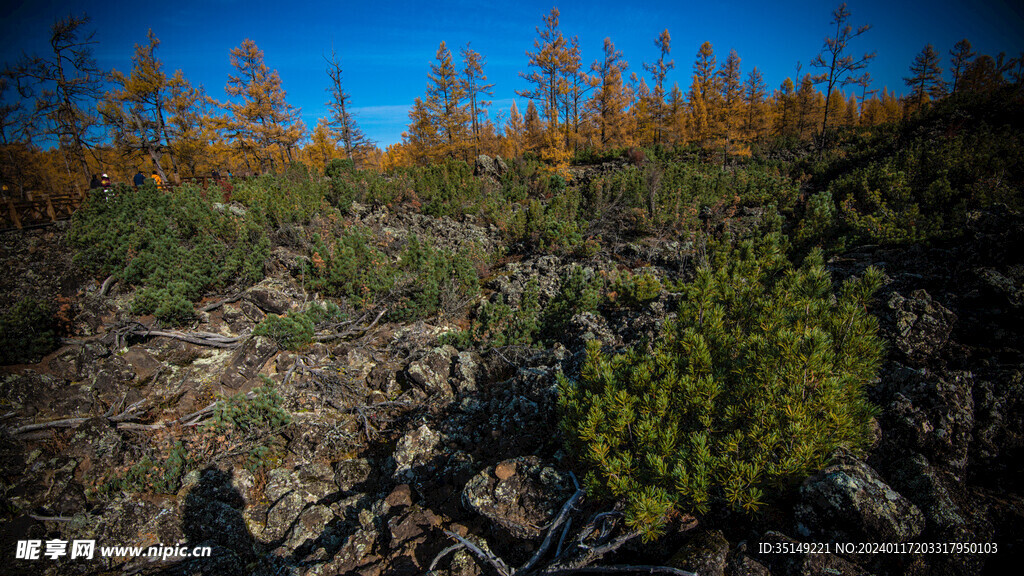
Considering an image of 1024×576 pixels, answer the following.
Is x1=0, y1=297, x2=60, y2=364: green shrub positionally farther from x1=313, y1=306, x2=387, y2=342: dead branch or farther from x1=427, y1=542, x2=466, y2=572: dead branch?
x1=427, y1=542, x2=466, y2=572: dead branch

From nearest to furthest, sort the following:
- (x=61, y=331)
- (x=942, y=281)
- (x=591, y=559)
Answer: (x=591, y=559), (x=942, y=281), (x=61, y=331)

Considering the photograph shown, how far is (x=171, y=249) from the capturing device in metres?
8.92

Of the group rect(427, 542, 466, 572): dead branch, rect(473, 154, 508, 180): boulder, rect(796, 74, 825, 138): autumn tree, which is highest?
rect(796, 74, 825, 138): autumn tree

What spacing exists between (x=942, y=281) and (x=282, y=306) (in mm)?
11655

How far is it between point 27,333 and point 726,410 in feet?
35.6

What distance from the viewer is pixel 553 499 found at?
3.07m

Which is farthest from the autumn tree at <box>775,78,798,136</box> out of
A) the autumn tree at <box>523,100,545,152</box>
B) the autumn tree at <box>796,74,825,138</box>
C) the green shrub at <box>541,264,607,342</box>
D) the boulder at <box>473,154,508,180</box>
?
the green shrub at <box>541,264,607,342</box>

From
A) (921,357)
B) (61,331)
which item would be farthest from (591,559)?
(61,331)

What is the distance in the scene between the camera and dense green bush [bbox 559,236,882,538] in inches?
90.6

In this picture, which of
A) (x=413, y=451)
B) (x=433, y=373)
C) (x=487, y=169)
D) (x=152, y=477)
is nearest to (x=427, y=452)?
(x=413, y=451)

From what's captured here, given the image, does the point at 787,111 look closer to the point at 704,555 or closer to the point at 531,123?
the point at 531,123

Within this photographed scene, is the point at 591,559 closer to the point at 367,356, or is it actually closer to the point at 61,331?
the point at 367,356

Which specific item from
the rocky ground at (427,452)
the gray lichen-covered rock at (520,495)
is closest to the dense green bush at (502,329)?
the rocky ground at (427,452)

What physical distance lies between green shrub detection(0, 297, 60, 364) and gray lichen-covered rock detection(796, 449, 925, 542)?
11079 mm
